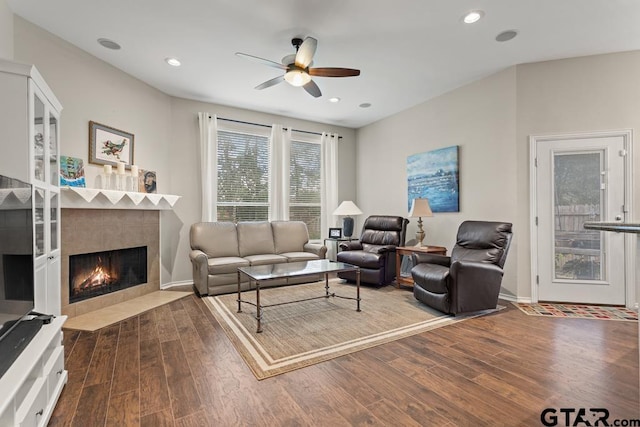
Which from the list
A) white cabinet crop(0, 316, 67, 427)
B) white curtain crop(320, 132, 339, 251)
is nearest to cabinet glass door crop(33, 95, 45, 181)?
white cabinet crop(0, 316, 67, 427)

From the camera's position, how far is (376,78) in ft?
13.3

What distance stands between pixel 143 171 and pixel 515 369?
4.64 m

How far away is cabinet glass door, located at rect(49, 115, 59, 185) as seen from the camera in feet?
7.92

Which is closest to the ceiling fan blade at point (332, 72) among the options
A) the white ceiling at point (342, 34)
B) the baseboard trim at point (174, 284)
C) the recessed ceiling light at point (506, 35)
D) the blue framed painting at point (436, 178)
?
the white ceiling at point (342, 34)

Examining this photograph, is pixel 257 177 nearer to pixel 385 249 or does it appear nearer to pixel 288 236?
pixel 288 236

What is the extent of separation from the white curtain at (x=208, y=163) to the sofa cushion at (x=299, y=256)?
135 cm

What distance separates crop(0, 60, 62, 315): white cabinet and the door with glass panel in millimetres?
4885

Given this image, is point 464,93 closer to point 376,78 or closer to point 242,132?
point 376,78

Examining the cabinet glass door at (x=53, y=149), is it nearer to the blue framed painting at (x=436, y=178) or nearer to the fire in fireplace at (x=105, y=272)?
the fire in fireplace at (x=105, y=272)

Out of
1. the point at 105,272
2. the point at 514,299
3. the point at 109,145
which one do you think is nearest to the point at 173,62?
the point at 109,145

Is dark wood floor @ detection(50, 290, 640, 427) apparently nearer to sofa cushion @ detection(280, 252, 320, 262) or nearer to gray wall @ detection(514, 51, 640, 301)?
gray wall @ detection(514, 51, 640, 301)

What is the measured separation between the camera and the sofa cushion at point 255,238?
4.79 metres

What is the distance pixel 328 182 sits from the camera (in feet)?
19.5

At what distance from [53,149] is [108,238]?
59.2 inches
